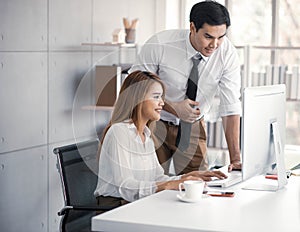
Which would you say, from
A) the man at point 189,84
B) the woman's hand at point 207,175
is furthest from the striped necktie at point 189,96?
the woman's hand at point 207,175

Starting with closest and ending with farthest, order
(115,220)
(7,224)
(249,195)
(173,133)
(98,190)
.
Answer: (115,220) < (249,195) < (98,190) < (173,133) < (7,224)

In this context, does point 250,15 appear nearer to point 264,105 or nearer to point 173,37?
point 173,37

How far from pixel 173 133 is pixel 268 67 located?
1.66m

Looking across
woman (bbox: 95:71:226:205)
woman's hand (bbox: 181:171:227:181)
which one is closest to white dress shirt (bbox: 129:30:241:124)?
woman (bbox: 95:71:226:205)

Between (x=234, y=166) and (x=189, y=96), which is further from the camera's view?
(x=189, y=96)

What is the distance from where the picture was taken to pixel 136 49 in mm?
4668

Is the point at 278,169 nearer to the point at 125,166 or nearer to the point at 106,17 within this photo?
the point at 125,166

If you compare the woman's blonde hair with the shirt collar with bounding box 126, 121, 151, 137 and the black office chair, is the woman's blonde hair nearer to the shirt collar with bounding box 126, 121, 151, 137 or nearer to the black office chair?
the shirt collar with bounding box 126, 121, 151, 137

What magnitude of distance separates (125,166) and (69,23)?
1.76 meters

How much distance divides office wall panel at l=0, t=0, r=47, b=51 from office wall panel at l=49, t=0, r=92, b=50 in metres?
0.08

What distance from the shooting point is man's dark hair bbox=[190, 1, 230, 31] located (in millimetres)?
3072

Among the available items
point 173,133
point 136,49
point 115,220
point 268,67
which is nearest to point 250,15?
point 268,67

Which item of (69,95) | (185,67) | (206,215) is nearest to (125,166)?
(206,215)

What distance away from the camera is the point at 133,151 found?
276 cm
